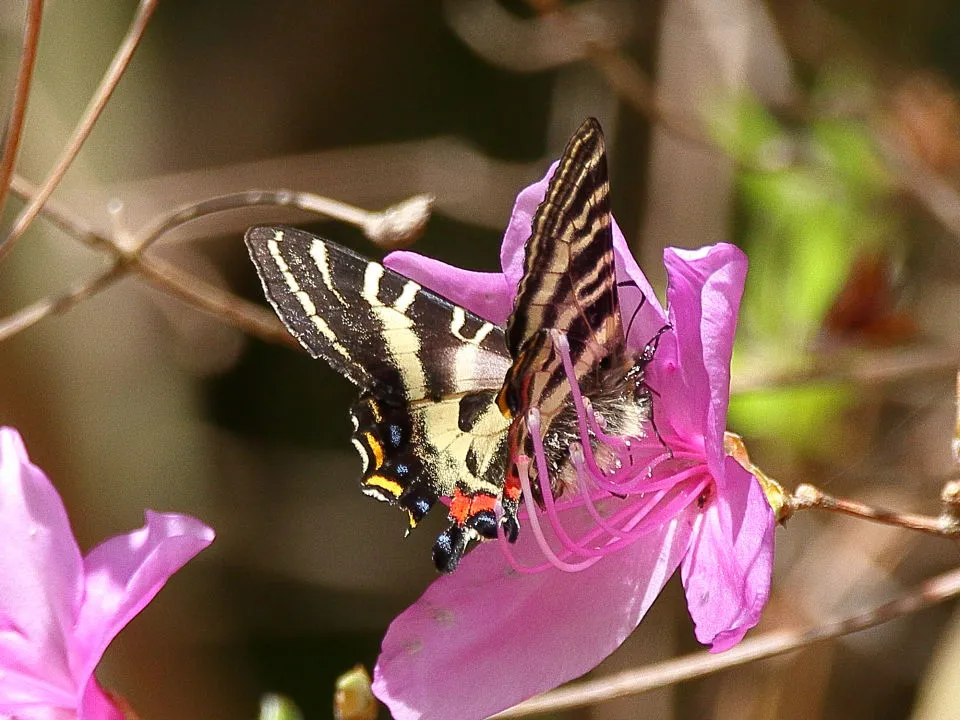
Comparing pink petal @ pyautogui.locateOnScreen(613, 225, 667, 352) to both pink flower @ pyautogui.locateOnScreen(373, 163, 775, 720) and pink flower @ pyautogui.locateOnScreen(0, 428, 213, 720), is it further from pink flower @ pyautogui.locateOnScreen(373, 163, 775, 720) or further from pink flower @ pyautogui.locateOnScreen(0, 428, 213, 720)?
pink flower @ pyautogui.locateOnScreen(0, 428, 213, 720)

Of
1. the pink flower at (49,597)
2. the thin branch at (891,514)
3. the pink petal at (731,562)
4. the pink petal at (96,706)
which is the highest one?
the thin branch at (891,514)

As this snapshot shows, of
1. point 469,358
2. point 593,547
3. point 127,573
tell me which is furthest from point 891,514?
point 127,573

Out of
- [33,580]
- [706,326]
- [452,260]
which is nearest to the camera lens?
[706,326]

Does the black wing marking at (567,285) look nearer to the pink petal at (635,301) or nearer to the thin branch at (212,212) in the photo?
the pink petal at (635,301)

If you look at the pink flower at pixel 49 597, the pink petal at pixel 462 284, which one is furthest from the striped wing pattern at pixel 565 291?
the pink flower at pixel 49 597

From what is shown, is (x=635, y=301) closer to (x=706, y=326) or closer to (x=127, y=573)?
(x=706, y=326)

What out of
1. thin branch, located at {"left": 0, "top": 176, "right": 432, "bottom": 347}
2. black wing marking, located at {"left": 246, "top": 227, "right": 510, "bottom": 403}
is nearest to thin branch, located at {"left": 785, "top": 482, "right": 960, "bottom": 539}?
black wing marking, located at {"left": 246, "top": 227, "right": 510, "bottom": 403}

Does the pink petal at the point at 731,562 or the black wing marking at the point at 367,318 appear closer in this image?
the pink petal at the point at 731,562
